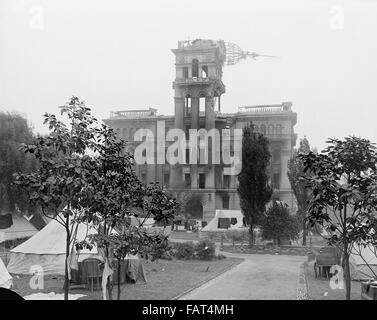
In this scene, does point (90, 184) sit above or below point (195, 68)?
below

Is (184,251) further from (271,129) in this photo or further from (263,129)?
(271,129)

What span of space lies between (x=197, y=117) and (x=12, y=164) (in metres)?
7.59

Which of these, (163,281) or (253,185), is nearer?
(163,281)

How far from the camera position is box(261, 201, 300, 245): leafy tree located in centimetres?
1623

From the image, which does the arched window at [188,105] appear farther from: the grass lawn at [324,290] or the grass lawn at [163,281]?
the grass lawn at [324,290]

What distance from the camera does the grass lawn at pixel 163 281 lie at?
840 cm

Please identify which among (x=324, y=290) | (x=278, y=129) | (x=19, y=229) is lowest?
(x=324, y=290)

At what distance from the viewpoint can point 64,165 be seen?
495 centimetres

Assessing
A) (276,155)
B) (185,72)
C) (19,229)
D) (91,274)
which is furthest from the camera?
(19,229)

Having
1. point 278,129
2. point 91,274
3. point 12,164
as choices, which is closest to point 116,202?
point 91,274

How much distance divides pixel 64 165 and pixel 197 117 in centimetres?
374

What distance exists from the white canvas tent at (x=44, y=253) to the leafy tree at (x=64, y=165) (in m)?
5.47

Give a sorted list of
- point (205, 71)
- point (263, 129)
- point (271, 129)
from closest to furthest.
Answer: point (205, 71), point (271, 129), point (263, 129)
